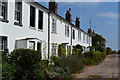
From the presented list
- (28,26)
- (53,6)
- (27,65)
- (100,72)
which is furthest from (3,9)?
(53,6)

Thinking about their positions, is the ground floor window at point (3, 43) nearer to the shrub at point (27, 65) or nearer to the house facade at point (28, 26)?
the house facade at point (28, 26)

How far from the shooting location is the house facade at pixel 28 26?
468 inches

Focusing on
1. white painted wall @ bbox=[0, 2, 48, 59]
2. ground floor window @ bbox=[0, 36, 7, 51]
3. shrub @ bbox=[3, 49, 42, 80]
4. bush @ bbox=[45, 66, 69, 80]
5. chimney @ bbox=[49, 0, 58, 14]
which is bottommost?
bush @ bbox=[45, 66, 69, 80]

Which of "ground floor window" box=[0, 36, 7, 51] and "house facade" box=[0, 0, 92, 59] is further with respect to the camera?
"house facade" box=[0, 0, 92, 59]

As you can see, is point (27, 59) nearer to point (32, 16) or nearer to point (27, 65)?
point (27, 65)

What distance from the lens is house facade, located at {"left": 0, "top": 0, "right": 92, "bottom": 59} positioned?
39.0ft

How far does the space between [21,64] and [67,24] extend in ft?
57.4

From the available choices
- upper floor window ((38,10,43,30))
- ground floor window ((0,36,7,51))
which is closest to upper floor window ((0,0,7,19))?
ground floor window ((0,36,7,51))

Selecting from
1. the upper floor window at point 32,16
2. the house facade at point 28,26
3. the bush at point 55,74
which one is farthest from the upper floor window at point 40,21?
the bush at point 55,74

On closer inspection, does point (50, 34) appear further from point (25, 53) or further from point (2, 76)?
point (2, 76)

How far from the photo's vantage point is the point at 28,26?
14688 mm

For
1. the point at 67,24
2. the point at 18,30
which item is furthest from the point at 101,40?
the point at 18,30

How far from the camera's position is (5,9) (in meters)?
11.9

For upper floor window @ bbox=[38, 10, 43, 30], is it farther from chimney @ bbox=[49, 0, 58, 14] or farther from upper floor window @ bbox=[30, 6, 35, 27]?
chimney @ bbox=[49, 0, 58, 14]
